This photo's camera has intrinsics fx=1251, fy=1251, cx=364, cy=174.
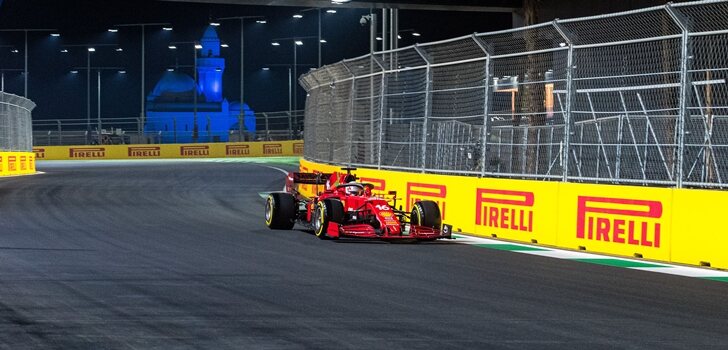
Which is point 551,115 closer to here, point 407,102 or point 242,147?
point 407,102

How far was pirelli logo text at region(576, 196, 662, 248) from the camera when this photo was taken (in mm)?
14258

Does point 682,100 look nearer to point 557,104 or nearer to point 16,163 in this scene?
point 557,104

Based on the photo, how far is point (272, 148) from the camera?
72312 mm

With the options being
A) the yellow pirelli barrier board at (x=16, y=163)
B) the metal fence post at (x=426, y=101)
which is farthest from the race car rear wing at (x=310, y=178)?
the yellow pirelli barrier board at (x=16, y=163)

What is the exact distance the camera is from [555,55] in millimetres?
17500

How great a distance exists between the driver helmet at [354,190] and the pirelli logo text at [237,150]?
5547 cm

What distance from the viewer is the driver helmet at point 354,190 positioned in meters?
16.6

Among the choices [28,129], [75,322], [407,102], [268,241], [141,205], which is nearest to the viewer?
[75,322]

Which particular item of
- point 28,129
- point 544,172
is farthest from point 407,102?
point 28,129

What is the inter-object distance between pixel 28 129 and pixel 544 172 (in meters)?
34.8

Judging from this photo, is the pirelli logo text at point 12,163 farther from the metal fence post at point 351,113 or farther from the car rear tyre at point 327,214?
the car rear tyre at point 327,214

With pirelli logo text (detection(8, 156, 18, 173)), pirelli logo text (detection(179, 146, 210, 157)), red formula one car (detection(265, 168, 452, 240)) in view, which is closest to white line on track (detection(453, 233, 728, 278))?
red formula one car (detection(265, 168, 452, 240))

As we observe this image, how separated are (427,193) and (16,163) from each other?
26.8m

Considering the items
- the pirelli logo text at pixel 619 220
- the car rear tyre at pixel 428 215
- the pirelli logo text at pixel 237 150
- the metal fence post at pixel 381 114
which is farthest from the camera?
the pirelli logo text at pixel 237 150
